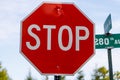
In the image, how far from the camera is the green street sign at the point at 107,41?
8734 mm

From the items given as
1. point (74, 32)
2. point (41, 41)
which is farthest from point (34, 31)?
point (74, 32)

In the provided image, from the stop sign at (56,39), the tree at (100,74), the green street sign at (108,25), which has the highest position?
the green street sign at (108,25)

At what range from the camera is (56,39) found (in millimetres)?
4746

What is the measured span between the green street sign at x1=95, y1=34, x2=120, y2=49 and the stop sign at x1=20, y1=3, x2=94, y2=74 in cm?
385

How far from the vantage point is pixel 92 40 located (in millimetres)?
4828

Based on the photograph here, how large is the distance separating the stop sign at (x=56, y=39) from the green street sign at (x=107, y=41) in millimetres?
3847

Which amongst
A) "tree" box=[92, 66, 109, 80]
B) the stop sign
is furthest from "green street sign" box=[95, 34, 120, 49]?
"tree" box=[92, 66, 109, 80]

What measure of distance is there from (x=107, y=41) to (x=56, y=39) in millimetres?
4262

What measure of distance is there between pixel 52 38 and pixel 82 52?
1.26 feet

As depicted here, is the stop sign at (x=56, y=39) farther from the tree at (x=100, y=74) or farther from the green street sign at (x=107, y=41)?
the tree at (x=100, y=74)

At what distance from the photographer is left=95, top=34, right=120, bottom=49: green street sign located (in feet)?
28.7

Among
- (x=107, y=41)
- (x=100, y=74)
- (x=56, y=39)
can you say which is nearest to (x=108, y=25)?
(x=107, y=41)

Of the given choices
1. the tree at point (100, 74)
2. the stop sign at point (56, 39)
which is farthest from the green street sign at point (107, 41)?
the tree at point (100, 74)

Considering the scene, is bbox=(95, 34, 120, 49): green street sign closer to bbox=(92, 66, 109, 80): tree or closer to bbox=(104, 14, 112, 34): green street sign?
bbox=(104, 14, 112, 34): green street sign
